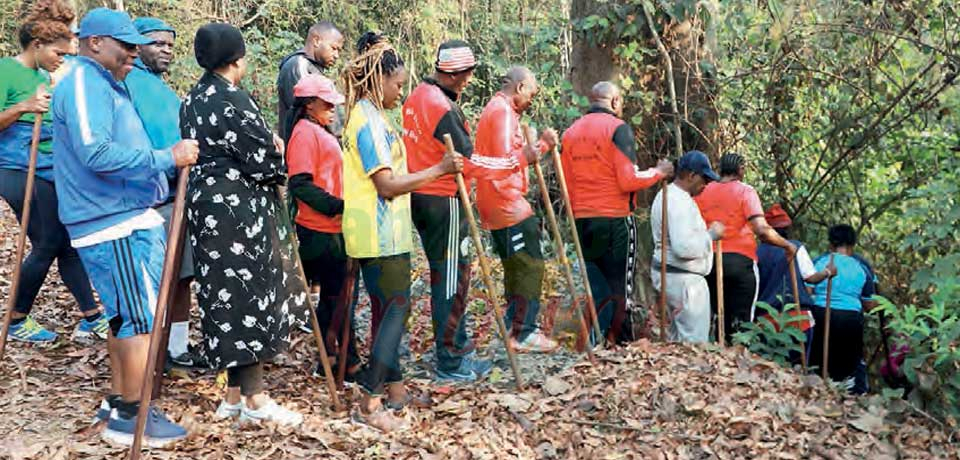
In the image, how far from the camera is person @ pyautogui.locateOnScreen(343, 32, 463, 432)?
4551mm

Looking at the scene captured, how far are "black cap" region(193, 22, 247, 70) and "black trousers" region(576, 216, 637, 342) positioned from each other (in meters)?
3.03

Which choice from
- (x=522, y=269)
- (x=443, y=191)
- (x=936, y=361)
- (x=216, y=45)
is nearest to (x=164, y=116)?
(x=216, y=45)

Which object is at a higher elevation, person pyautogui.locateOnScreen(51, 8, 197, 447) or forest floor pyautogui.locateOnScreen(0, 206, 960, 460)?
person pyautogui.locateOnScreen(51, 8, 197, 447)

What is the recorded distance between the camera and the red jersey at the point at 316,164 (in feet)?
17.3

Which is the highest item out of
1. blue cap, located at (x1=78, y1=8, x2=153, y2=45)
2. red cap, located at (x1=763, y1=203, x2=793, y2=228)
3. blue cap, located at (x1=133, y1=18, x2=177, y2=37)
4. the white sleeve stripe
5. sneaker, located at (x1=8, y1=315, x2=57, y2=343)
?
blue cap, located at (x1=133, y1=18, x2=177, y2=37)

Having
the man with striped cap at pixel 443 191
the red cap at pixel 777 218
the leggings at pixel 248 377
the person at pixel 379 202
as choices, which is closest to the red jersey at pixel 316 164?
the man with striped cap at pixel 443 191

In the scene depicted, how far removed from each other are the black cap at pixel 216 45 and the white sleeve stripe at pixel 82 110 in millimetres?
518

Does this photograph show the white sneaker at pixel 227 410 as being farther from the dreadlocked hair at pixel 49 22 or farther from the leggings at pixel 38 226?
the dreadlocked hair at pixel 49 22

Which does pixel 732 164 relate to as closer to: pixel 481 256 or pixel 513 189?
pixel 513 189

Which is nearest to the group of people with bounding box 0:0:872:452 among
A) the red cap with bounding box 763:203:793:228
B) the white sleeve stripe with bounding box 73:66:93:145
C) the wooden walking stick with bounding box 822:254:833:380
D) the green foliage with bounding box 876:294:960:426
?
the white sleeve stripe with bounding box 73:66:93:145

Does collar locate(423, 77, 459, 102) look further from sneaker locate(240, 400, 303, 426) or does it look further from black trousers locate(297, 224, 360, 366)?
sneaker locate(240, 400, 303, 426)

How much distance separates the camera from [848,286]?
7711 millimetres

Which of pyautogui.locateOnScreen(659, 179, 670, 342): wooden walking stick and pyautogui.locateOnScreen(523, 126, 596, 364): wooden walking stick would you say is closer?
pyautogui.locateOnScreen(523, 126, 596, 364): wooden walking stick

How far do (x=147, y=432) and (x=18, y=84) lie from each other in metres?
2.39
